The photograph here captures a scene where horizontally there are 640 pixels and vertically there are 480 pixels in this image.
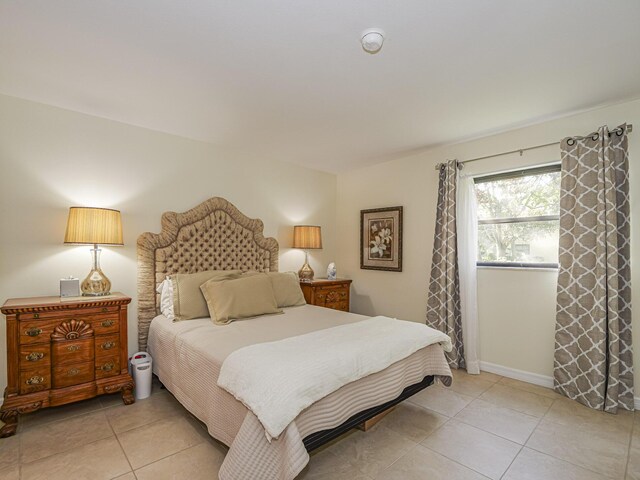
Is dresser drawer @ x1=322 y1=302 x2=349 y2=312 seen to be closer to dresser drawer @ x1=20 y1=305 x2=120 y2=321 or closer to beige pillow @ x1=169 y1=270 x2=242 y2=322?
beige pillow @ x1=169 y1=270 x2=242 y2=322

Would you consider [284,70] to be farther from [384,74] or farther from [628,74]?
[628,74]

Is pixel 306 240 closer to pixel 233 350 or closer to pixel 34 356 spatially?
pixel 233 350

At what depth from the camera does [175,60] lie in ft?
6.59

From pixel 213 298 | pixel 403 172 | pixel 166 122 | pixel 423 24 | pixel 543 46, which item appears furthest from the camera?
pixel 403 172

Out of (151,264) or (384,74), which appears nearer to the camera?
(384,74)

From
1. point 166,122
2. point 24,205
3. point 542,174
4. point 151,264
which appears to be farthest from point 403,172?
point 24,205

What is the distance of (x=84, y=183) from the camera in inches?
109

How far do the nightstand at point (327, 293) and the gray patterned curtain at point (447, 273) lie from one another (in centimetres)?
109

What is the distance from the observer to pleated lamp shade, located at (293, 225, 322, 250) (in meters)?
4.11

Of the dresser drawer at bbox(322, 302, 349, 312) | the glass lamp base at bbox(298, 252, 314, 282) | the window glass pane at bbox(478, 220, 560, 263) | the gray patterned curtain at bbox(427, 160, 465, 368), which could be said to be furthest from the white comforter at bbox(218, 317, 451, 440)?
the glass lamp base at bbox(298, 252, 314, 282)

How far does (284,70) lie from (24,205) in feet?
7.51

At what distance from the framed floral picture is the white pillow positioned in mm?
2532

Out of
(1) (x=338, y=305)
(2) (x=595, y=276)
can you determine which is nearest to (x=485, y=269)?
(2) (x=595, y=276)

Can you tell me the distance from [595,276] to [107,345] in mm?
3905
